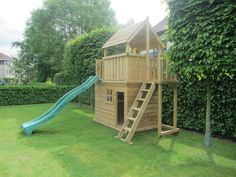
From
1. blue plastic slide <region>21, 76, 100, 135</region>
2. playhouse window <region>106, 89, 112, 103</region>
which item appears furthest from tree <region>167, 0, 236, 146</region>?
blue plastic slide <region>21, 76, 100, 135</region>

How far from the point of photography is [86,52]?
12469 millimetres

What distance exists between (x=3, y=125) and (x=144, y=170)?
22.1 ft

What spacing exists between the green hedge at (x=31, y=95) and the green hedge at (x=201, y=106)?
7.70 m

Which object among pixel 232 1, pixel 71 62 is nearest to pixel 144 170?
pixel 232 1

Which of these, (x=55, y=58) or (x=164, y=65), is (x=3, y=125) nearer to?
(x=164, y=65)

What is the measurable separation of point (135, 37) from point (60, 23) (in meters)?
21.3

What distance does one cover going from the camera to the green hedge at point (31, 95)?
1488cm

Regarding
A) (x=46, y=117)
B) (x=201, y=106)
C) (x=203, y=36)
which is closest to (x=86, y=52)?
(x=46, y=117)

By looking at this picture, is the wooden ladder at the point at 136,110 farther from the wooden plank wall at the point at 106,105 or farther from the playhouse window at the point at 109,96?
the playhouse window at the point at 109,96

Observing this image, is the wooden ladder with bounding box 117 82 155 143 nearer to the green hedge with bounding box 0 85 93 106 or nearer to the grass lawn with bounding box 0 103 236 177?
the grass lawn with bounding box 0 103 236 177

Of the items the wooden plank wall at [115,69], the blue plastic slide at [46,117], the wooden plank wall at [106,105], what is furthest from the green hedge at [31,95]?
the blue plastic slide at [46,117]

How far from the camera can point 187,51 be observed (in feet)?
17.0

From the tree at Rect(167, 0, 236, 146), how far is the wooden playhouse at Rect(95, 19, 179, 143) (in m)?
1.58

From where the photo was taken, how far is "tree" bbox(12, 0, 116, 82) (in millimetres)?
26656
